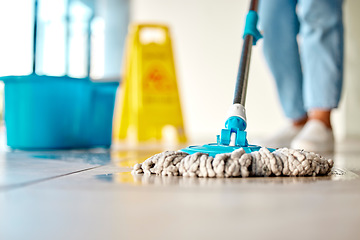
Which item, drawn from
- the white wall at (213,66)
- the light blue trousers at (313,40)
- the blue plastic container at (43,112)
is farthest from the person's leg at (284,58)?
the white wall at (213,66)

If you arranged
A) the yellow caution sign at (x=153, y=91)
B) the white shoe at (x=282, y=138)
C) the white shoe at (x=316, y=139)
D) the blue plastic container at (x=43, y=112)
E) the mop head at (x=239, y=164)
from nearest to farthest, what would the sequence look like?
the mop head at (x=239, y=164) → the white shoe at (x=316, y=139) → the blue plastic container at (x=43, y=112) → the white shoe at (x=282, y=138) → the yellow caution sign at (x=153, y=91)

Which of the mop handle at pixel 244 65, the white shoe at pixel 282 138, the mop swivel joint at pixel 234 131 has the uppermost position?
the mop handle at pixel 244 65

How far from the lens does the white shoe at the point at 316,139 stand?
139 centimetres

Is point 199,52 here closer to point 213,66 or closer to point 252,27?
point 213,66

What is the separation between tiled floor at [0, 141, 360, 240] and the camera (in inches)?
12.6

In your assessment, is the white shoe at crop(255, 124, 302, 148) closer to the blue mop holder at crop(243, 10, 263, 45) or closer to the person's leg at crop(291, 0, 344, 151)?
the person's leg at crop(291, 0, 344, 151)

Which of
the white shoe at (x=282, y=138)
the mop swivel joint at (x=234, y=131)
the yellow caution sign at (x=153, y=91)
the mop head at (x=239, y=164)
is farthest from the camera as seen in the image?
the yellow caution sign at (x=153, y=91)

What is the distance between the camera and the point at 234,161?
63 centimetres

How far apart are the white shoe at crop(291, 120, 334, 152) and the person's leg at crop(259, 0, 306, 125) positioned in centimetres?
31

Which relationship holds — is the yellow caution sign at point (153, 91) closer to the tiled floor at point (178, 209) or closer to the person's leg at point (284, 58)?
the person's leg at point (284, 58)

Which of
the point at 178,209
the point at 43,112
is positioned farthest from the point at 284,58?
the point at 178,209

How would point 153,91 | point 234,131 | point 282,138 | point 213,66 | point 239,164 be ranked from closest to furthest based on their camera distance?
1. point 239,164
2. point 234,131
3. point 282,138
4. point 153,91
5. point 213,66

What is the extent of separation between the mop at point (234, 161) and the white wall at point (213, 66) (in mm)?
3346

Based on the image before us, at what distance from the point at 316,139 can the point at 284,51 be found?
0.47 metres
